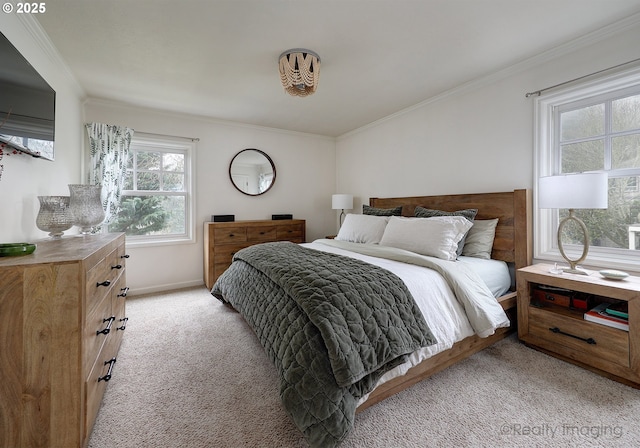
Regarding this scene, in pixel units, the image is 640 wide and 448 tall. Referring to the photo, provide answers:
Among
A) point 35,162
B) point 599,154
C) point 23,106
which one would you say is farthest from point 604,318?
point 35,162

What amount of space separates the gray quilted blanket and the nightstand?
1.15m

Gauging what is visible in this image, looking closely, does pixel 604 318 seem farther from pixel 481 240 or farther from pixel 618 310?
pixel 481 240

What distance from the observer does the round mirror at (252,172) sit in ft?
13.1

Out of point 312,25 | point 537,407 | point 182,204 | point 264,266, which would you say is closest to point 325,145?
point 182,204

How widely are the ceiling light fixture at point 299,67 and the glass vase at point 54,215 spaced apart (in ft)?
5.99

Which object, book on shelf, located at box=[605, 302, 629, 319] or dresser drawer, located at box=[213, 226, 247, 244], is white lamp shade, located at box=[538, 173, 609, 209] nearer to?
book on shelf, located at box=[605, 302, 629, 319]

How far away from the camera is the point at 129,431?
4.34 ft

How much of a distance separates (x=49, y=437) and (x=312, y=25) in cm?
256

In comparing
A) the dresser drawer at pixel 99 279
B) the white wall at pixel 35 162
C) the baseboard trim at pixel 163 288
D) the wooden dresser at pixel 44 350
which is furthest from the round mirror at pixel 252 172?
the wooden dresser at pixel 44 350

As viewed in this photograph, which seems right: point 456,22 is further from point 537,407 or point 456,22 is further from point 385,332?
point 537,407

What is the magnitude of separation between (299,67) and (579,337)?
2.79 meters

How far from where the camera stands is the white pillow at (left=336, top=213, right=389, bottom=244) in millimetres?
2980

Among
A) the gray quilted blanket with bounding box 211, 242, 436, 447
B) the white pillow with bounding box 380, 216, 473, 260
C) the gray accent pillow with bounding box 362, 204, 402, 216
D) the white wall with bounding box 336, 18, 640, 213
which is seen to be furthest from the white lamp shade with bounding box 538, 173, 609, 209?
the gray accent pillow with bounding box 362, 204, 402, 216

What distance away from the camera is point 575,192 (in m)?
1.83
